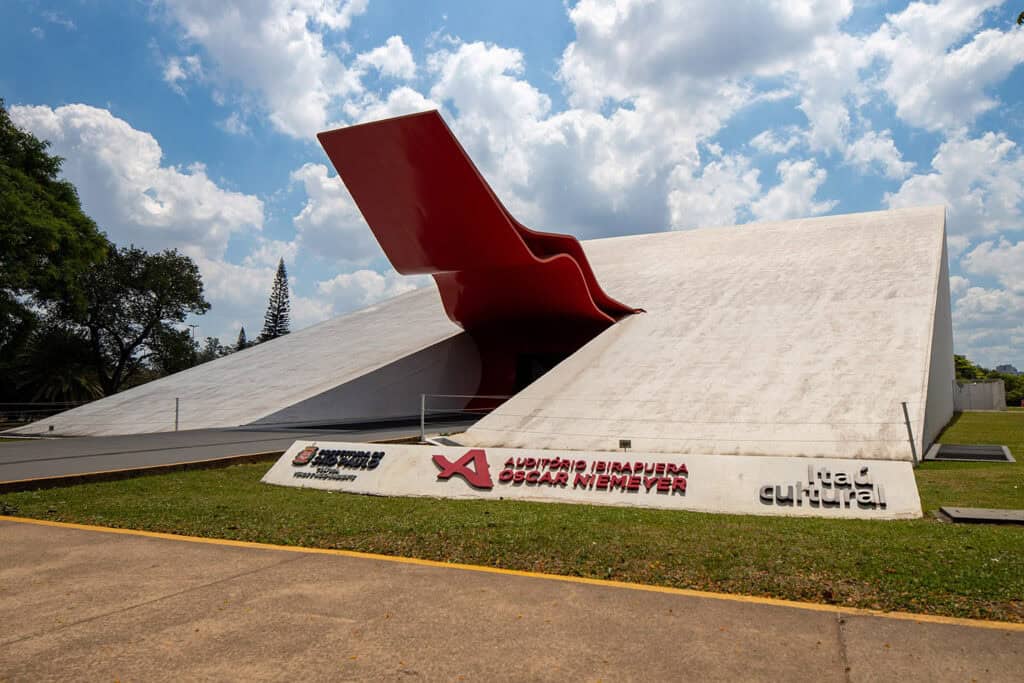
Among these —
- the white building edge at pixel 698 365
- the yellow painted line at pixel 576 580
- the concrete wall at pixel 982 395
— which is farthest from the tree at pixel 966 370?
the yellow painted line at pixel 576 580

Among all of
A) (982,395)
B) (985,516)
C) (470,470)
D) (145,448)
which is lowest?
(985,516)

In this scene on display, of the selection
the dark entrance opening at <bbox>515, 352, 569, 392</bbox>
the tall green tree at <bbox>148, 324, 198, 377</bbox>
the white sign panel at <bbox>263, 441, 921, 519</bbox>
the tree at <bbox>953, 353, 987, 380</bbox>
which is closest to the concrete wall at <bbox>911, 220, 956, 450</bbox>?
the white sign panel at <bbox>263, 441, 921, 519</bbox>

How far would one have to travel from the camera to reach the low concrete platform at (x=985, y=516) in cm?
537

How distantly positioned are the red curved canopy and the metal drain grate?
25.4 feet

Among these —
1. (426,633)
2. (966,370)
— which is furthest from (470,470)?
(966,370)

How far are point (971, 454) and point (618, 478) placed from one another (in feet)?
22.6

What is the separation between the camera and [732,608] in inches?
142

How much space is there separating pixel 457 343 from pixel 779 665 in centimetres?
1647

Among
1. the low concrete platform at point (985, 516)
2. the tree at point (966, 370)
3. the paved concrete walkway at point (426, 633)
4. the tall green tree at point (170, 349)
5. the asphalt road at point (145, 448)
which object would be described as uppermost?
the tree at point (966, 370)

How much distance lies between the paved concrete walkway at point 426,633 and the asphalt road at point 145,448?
5059 mm

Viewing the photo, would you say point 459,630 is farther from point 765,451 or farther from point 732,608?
point 765,451

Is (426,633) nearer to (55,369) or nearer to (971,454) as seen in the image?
(971,454)

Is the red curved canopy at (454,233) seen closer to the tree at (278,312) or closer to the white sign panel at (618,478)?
the white sign panel at (618,478)

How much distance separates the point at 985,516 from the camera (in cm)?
547
